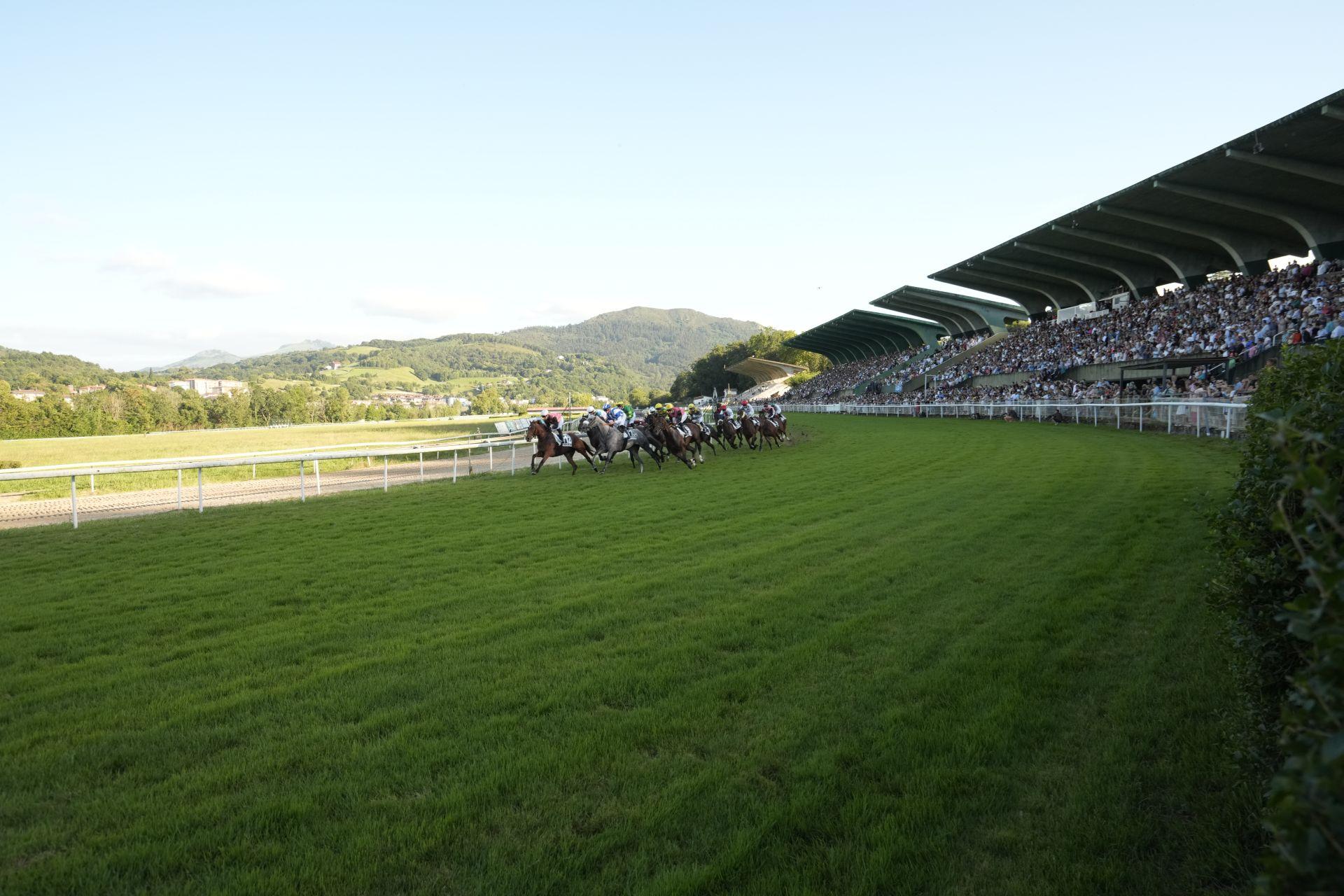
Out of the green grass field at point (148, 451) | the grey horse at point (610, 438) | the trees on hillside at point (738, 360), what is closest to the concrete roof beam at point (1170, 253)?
the grey horse at point (610, 438)

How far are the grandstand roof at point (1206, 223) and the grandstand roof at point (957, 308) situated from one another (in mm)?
7823

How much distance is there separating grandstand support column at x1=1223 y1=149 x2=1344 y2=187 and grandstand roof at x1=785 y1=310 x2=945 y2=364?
34595 millimetres

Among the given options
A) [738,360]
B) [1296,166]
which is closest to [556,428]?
[1296,166]

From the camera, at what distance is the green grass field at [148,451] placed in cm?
1944

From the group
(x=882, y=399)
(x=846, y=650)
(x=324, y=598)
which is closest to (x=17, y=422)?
(x=882, y=399)

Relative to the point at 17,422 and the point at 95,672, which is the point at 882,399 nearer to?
the point at 95,672

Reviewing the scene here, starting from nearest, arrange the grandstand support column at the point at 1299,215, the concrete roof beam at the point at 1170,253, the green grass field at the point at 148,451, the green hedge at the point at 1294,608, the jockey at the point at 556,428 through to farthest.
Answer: the green hedge at the point at 1294,608 → the jockey at the point at 556,428 → the green grass field at the point at 148,451 → the grandstand support column at the point at 1299,215 → the concrete roof beam at the point at 1170,253

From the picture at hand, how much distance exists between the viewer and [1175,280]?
3403 centimetres

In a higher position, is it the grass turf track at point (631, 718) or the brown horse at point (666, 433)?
the brown horse at point (666, 433)

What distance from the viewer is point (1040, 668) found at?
4125 millimetres

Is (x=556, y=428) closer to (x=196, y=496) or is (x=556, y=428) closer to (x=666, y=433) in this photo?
(x=666, y=433)

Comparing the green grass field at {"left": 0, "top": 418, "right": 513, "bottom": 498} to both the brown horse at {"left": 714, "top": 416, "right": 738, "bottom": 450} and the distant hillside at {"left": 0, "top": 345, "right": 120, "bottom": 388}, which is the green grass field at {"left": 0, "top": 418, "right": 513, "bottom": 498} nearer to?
the brown horse at {"left": 714, "top": 416, "right": 738, "bottom": 450}

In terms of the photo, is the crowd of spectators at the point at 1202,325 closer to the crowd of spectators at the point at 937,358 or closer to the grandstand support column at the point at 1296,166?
the grandstand support column at the point at 1296,166

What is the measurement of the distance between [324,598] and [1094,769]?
17.3 ft
